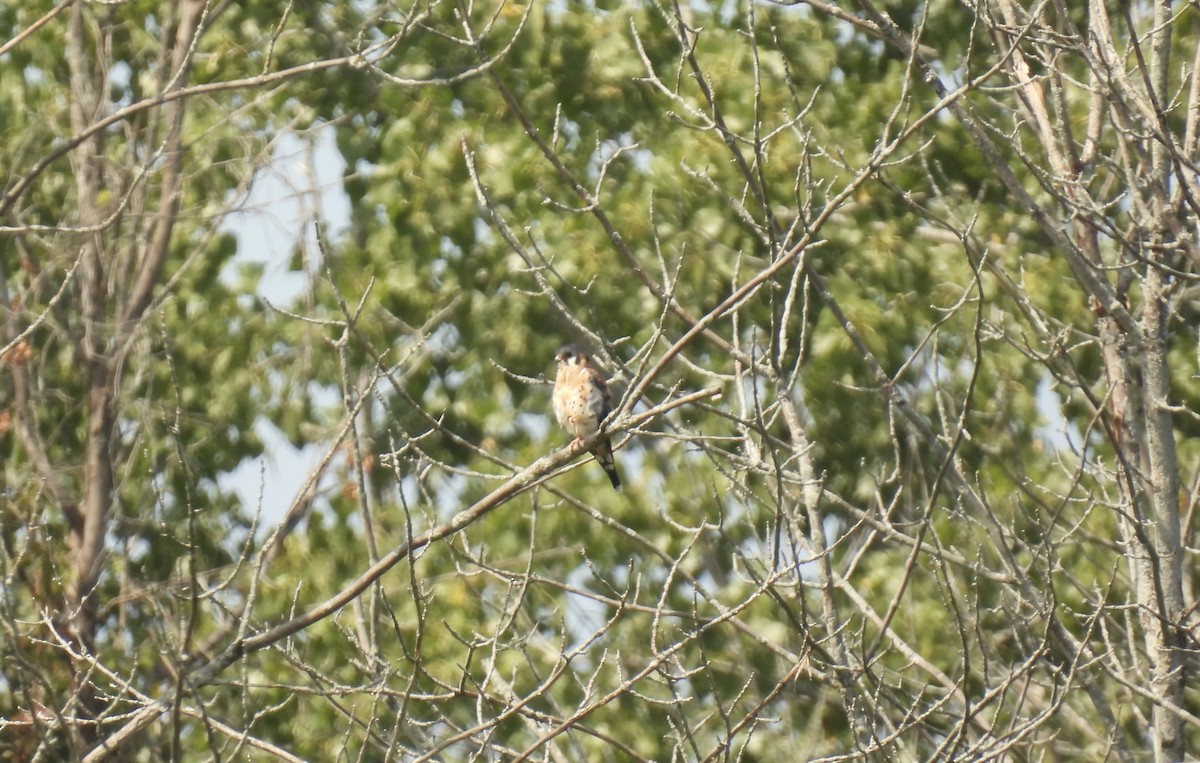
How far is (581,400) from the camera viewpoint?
242 inches

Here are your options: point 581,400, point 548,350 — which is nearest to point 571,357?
point 581,400

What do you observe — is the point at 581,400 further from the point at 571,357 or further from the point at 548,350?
the point at 548,350

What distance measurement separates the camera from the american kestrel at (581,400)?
20.1 feet

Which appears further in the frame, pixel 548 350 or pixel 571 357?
pixel 548 350

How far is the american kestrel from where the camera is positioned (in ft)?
20.1

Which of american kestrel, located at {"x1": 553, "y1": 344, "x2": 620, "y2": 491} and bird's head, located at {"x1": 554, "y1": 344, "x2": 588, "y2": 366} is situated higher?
american kestrel, located at {"x1": 553, "y1": 344, "x2": 620, "y2": 491}

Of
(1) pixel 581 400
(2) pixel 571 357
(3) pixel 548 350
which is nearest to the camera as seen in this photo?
(1) pixel 581 400

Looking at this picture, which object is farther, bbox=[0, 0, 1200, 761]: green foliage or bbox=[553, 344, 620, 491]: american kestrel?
bbox=[0, 0, 1200, 761]: green foliage

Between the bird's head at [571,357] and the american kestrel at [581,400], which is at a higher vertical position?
the american kestrel at [581,400]

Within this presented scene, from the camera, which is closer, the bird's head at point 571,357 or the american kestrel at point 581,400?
the american kestrel at point 581,400

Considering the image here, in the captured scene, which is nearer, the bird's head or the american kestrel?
the american kestrel

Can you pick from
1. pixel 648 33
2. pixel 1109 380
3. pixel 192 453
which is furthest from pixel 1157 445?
pixel 192 453

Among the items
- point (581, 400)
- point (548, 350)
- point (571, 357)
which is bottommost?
point (548, 350)

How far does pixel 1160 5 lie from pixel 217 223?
217 inches
